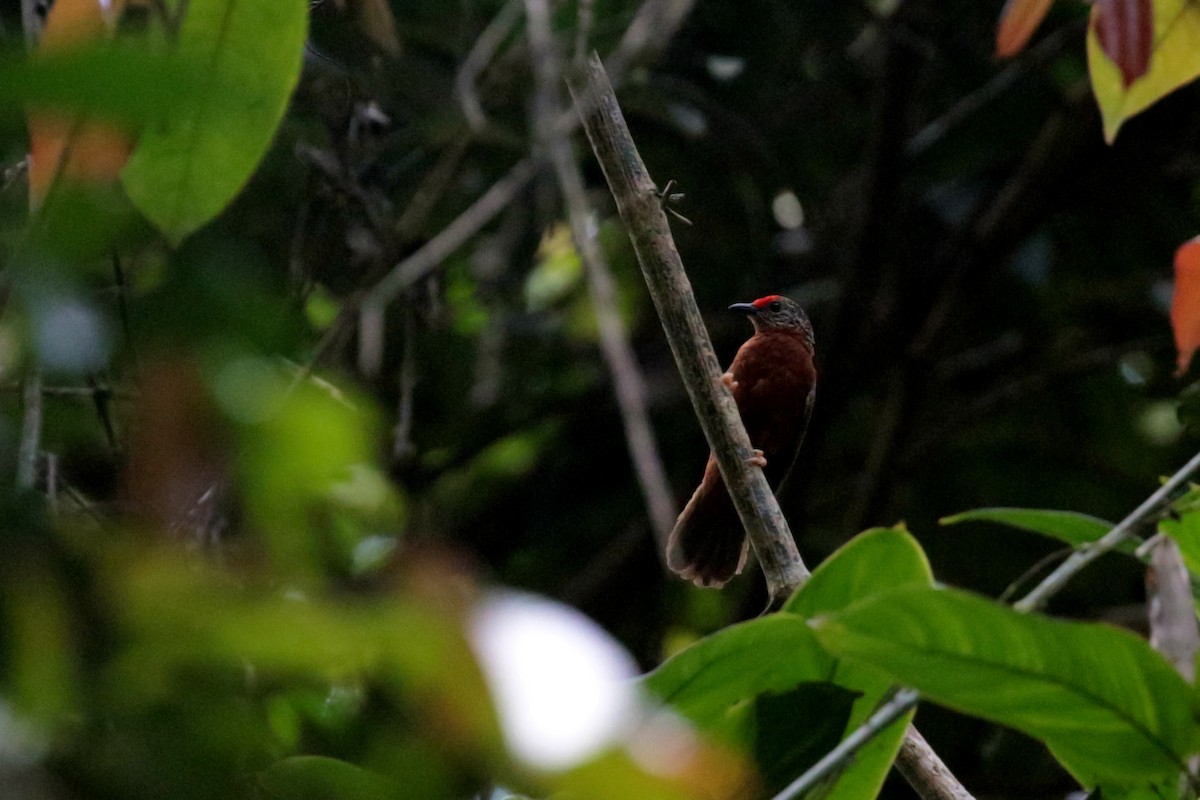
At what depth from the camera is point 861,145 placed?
4.73 m

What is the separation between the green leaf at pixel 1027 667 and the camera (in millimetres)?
1327

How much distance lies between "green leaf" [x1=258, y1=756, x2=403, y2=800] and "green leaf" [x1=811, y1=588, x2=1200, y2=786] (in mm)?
623

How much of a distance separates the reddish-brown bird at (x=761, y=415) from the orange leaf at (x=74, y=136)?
88.1 inches

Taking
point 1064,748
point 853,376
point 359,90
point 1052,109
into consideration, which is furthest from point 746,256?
point 1064,748

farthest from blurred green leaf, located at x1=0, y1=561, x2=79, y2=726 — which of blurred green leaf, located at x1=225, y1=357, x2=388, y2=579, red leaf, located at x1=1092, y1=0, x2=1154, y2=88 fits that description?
red leaf, located at x1=1092, y1=0, x2=1154, y2=88

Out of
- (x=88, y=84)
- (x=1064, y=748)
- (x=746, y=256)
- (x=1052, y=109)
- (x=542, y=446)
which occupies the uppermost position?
(x=88, y=84)

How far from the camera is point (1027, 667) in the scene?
4.51 ft

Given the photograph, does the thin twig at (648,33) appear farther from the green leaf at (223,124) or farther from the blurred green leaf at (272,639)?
the blurred green leaf at (272,639)

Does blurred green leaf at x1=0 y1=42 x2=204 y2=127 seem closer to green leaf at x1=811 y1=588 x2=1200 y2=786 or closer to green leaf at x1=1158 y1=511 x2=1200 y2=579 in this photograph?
green leaf at x1=811 y1=588 x2=1200 y2=786

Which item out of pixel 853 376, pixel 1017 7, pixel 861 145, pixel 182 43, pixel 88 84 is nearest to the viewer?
pixel 88 84

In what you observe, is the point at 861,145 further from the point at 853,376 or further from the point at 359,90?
the point at 359,90

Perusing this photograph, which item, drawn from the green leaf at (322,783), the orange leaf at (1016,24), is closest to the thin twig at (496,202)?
the orange leaf at (1016,24)

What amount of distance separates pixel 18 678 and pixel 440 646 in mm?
192

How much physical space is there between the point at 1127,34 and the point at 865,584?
0.80 metres
